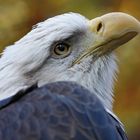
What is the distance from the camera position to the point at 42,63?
468 centimetres

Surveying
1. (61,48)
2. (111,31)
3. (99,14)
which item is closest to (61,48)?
(61,48)

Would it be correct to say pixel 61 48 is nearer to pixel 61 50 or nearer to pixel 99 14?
pixel 61 50

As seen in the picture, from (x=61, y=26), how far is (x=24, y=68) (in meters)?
0.21

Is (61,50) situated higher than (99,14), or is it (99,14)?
(99,14)

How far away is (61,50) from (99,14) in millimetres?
2116

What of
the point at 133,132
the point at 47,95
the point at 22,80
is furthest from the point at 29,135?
the point at 133,132

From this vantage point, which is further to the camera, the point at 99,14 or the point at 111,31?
the point at 99,14

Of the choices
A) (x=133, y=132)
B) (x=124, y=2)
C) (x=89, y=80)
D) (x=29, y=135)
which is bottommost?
(x=29, y=135)

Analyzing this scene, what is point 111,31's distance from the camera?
4738 mm

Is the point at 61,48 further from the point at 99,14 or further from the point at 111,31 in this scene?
the point at 99,14

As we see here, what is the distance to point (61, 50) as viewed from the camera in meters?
4.72

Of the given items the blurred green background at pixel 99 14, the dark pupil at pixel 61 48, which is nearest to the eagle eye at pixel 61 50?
the dark pupil at pixel 61 48

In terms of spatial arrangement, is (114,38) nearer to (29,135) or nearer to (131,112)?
(29,135)

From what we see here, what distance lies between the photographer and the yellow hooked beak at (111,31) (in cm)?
469
